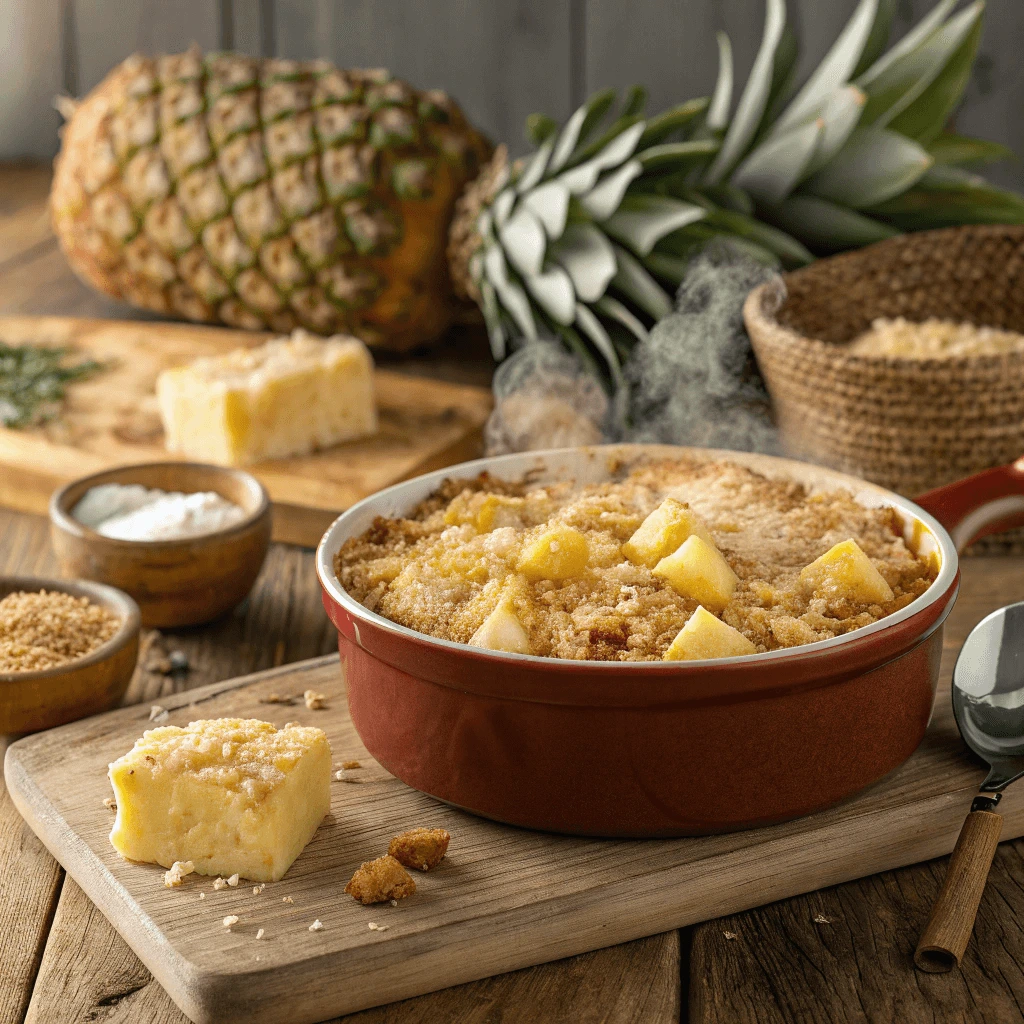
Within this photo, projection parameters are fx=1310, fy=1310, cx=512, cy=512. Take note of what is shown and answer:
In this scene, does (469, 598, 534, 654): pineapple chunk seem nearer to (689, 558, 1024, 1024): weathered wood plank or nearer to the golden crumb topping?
the golden crumb topping

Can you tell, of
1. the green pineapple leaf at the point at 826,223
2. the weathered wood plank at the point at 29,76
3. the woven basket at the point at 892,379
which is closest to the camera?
the woven basket at the point at 892,379

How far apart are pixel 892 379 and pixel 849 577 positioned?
0.75 metres

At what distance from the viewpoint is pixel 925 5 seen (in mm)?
3443

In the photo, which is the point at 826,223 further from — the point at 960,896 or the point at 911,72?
the point at 960,896

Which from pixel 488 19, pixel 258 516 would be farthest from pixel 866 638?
pixel 488 19

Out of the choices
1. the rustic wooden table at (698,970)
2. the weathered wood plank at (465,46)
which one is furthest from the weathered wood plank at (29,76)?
the rustic wooden table at (698,970)

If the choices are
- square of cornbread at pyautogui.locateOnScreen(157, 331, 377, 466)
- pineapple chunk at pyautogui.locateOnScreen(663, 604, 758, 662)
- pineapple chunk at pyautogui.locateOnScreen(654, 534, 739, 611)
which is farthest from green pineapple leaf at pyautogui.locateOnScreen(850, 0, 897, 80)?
pineapple chunk at pyautogui.locateOnScreen(663, 604, 758, 662)

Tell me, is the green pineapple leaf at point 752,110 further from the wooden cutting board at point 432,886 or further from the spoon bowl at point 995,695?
the wooden cutting board at point 432,886

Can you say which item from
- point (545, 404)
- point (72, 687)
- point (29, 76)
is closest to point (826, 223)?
point (545, 404)

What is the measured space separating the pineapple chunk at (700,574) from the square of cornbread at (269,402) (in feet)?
3.90

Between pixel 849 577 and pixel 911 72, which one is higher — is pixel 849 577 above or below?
below

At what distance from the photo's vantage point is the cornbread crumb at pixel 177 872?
1.22 m

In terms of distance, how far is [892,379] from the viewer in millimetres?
1975

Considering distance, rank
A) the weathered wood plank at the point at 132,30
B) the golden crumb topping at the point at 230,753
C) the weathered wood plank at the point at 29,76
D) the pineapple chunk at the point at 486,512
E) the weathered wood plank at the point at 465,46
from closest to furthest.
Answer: the golden crumb topping at the point at 230,753 < the pineapple chunk at the point at 486,512 < the weathered wood plank at the point at 465,46 < the weathered wood plank at the point at 132,30 < the weathered wood plank at the point at 29,76
